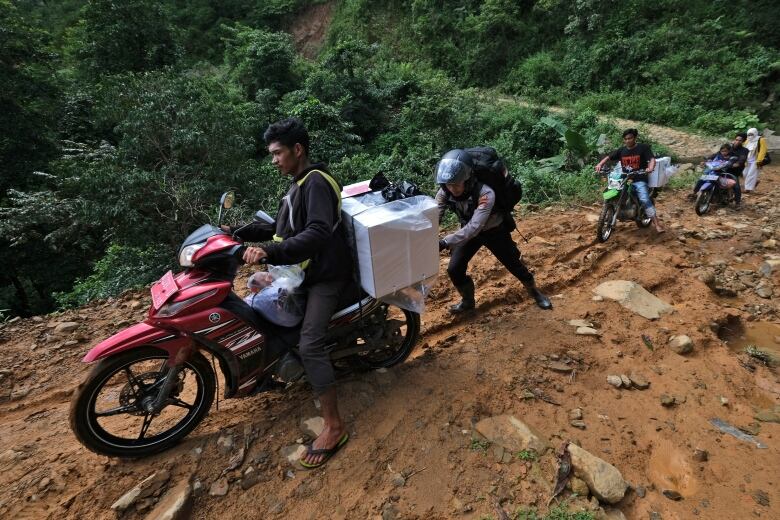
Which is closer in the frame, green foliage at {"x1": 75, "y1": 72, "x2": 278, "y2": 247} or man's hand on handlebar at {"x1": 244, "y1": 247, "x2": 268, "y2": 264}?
man's hand on handlebar at {"x1": 244, "y1": 247, "x2": 268, "y2": 264}

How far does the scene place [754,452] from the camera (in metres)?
2.79

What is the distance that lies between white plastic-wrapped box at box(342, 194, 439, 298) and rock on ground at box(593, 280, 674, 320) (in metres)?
2.64

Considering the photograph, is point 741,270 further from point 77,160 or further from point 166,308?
point 77,160

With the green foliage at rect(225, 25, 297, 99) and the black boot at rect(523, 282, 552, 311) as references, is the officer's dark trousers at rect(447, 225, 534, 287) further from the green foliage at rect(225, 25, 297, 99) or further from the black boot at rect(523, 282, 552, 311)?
the green foliage at rect(225, 25, 297, 99)

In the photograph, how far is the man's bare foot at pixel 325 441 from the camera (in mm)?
2527

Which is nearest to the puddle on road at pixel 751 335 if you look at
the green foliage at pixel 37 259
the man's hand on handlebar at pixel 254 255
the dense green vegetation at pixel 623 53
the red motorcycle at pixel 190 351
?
the red motorcycle at pixel 190 351

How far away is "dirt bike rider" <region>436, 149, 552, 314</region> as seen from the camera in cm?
332

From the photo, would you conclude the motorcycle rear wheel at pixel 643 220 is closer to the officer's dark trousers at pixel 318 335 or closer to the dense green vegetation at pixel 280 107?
the dense green vegetation at pixel 280 107

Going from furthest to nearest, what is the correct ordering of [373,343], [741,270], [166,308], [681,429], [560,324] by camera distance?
1. [741,270]
2. [560,324]
3. [373,343]
4. [681,429]
5. [166,308]

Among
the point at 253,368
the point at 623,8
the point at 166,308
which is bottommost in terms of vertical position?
the point at 253,368

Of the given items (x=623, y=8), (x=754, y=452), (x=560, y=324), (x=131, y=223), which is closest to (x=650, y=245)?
(x=560, y=324)

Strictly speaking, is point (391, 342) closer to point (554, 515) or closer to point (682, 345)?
point (554, 515)

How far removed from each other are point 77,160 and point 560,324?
34.4 feet

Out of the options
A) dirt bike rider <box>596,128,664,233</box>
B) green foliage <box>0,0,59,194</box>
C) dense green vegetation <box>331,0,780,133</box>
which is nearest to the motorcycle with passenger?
dirt bike rider <box>596,128,664,233</box>
